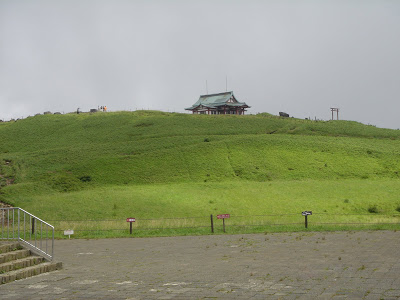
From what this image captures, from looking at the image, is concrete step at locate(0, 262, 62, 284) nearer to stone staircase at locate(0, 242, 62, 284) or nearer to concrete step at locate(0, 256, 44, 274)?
stone staircase at locate(0, 242, 62, 284)

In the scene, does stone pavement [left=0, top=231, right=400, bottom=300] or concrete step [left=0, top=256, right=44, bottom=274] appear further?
concrete step [left=0, top=256, right=44, bottom=274]

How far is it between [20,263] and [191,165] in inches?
2029

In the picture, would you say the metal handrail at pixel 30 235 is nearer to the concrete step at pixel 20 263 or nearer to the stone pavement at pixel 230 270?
the concrete step at pixel 20 263

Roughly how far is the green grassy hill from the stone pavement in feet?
66.6

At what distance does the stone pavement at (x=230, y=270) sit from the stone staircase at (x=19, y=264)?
40 centimetres

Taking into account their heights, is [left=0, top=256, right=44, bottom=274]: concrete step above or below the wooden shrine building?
below

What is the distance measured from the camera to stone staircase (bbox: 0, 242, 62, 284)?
16906 millimetres

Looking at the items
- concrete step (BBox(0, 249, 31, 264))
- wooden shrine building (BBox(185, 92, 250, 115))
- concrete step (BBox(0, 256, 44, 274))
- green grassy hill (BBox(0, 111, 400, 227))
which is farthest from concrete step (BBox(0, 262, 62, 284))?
wooden shrine building (BBox(185, 92, 250, 115))

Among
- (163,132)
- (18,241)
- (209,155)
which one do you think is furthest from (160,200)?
(163,132)

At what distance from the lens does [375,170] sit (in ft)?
226

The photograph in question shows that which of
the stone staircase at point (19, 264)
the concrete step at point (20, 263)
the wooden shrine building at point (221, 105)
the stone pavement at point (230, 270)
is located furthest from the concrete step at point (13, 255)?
the wooden shrine building at point (221, 105)

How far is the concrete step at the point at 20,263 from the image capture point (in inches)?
677

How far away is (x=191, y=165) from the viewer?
69250 mm

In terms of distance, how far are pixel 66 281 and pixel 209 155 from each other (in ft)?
189
